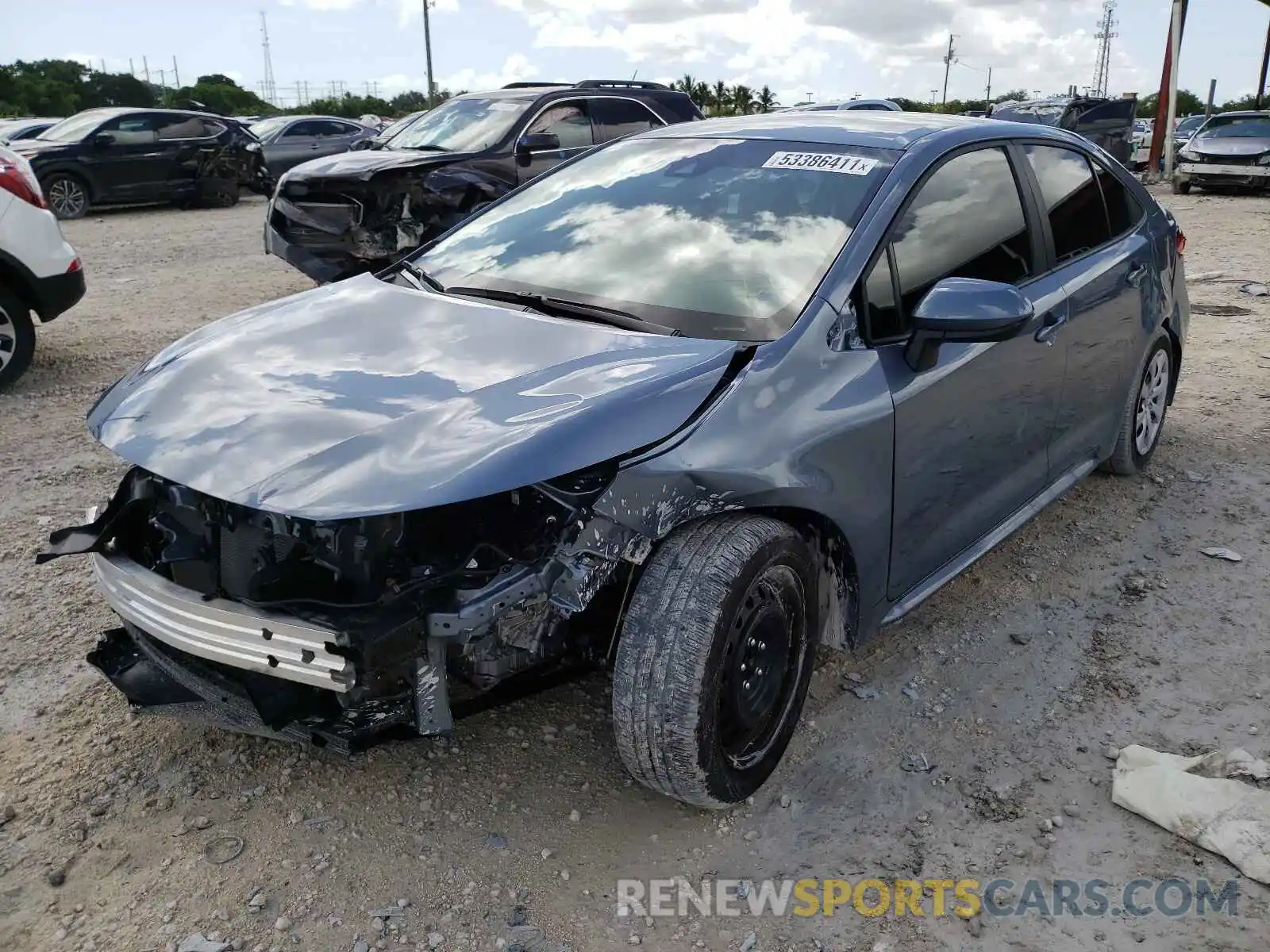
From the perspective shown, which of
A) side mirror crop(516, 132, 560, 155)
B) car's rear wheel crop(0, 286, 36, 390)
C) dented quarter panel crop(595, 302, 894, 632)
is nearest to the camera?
dented quarter panel crop(595, 302, 894, 632)

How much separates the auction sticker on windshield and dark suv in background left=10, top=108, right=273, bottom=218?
13.8m

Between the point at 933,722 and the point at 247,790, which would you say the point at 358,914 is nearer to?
the point at 247,790

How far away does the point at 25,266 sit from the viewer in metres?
6.17

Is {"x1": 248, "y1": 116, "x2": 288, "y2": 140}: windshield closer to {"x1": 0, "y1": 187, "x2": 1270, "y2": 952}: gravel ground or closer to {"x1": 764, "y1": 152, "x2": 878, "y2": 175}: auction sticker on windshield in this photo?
{"x1": 0, "y1": 187, "x2": 1270, "y2": 952}: gravel ground

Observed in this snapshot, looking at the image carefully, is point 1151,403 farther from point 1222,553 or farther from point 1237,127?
point 1237,127

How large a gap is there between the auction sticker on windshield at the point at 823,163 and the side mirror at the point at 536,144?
19.9 feet

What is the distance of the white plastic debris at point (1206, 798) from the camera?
101 inches

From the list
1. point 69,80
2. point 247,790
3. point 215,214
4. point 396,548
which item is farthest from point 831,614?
point 69,80

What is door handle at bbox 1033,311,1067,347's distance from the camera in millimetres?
3570

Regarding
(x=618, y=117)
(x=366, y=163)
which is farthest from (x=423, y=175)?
(x=618, y=117)

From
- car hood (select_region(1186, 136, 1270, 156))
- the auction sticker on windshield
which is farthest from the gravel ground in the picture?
car hood (select_region(1186, 136, 1270, 156))

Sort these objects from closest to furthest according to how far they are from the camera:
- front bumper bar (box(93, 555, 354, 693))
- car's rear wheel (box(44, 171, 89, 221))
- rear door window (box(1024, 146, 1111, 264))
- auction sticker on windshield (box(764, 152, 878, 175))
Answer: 1. front bumper bar (box(93, 555, 354, 693))
2. auction sticker on windshield (box(764, 152, 878, 175))
3. rear door window (box(1024, 146, 1111, 264))
4. car's rear wheel (box(44, 171, 89, 221))

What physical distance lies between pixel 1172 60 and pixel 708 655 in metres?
23.0

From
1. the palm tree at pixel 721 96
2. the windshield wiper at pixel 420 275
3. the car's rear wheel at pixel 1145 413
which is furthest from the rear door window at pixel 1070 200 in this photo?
the palm tree at pixel 721 96
